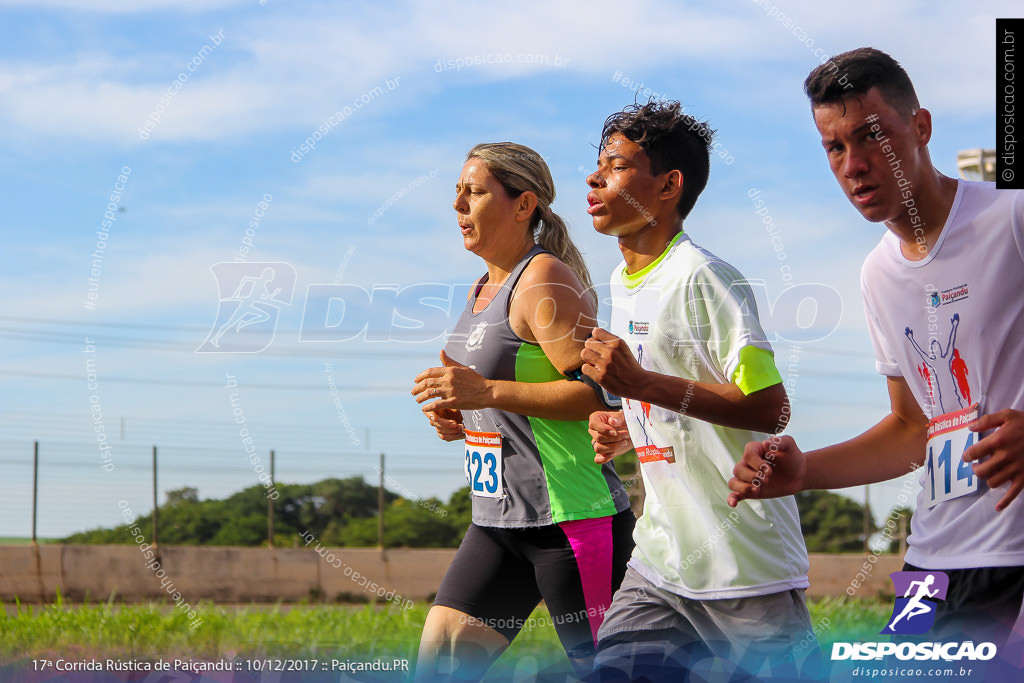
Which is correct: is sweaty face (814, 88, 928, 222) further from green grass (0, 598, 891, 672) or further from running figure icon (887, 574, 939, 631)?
green grass (0, 598, 891, 672)

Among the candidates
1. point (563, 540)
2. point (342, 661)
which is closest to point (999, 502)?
point (563, 540)

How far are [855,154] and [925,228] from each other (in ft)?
0.96

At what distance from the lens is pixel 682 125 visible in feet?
10.5

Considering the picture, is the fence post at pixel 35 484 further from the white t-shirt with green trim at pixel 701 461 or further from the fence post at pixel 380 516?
the white t-shirt with green trim at pixel 701 461

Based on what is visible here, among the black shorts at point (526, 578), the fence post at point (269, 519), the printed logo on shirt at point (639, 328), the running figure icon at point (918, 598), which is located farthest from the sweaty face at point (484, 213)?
the fence post at point (269, 519)

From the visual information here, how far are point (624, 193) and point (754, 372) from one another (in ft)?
2.57

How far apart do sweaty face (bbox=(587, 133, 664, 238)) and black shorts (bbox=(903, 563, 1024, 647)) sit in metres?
1.35

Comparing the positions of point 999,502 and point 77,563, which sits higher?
point 999,502

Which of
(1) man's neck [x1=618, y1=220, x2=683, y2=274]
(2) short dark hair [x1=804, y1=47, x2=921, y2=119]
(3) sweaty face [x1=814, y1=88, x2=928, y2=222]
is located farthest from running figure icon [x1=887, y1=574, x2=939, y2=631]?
(2) short dark hair [x1=804, y1=47, x2=921, y2=119]

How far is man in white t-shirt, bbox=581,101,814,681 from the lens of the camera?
8.43ft

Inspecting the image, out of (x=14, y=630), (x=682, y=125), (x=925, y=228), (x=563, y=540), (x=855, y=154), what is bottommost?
(x=14, y=630)

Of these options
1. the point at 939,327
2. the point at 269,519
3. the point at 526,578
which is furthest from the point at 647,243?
the point at 269,519

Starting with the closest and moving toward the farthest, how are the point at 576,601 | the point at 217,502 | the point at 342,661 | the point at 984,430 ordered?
1. the point at 984,430
2. the point at 576,601
3. the point at 342,661
4. the point at 217,502

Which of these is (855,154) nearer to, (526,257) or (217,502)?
(526,257)
